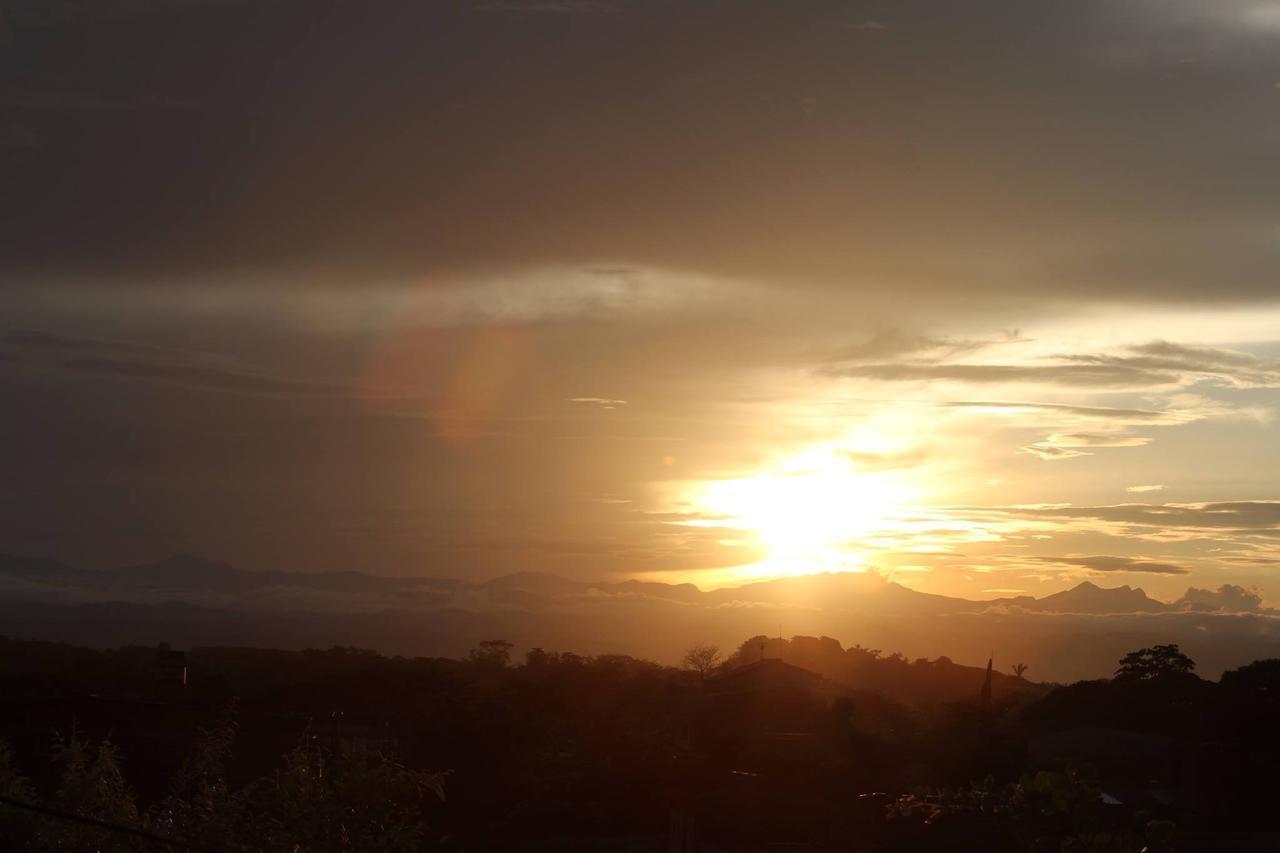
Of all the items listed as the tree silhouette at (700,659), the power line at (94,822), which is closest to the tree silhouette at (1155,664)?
the tree silhouette at (700,659)

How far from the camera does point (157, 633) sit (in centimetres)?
17512

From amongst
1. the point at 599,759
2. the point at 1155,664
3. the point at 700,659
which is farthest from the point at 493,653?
the point at 599,759

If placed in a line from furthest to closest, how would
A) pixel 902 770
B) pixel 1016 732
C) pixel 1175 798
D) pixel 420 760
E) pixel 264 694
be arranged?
1. pixel 264 694
2. pixel 1016 732
3. pixel 902 770
4. pixel 420 760
5. pixel 1175 798

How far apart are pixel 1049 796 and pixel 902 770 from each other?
4348 cm

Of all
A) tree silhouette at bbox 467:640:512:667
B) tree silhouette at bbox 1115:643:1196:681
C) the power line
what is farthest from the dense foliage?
tree silhouette at bbox 467:640:512:667

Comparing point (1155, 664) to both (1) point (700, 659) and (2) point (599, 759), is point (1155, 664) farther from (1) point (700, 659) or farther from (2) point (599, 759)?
(2) point (599, 759)

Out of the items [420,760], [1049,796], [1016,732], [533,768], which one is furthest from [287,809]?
[1016,732]

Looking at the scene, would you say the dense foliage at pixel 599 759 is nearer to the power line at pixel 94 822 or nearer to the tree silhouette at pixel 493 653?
the power line at pixel 94 822

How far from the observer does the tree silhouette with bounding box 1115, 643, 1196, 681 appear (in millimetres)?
82062

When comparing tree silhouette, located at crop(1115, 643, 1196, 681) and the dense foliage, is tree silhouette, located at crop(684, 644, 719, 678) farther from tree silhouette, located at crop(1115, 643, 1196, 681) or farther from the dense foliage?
tree silhouette, located at crop(1115, 643, 1196, 681)

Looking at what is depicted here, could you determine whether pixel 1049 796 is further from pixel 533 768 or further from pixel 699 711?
pixel 699 711

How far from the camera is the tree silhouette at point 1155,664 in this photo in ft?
269

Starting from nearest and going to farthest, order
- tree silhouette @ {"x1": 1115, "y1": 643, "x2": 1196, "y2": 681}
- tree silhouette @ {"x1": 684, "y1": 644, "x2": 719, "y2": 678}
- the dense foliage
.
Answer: the dense foliage, tree silhouette @ {"x1": 1115, "y1": 643, "x2": 1196, "y2": 681}, tree silhouette @ {"x1": 684, "y1": 644, "x2": 719, "y2": 678}

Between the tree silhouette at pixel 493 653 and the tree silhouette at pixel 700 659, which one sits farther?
the tree silhouette at pixel 700 659
